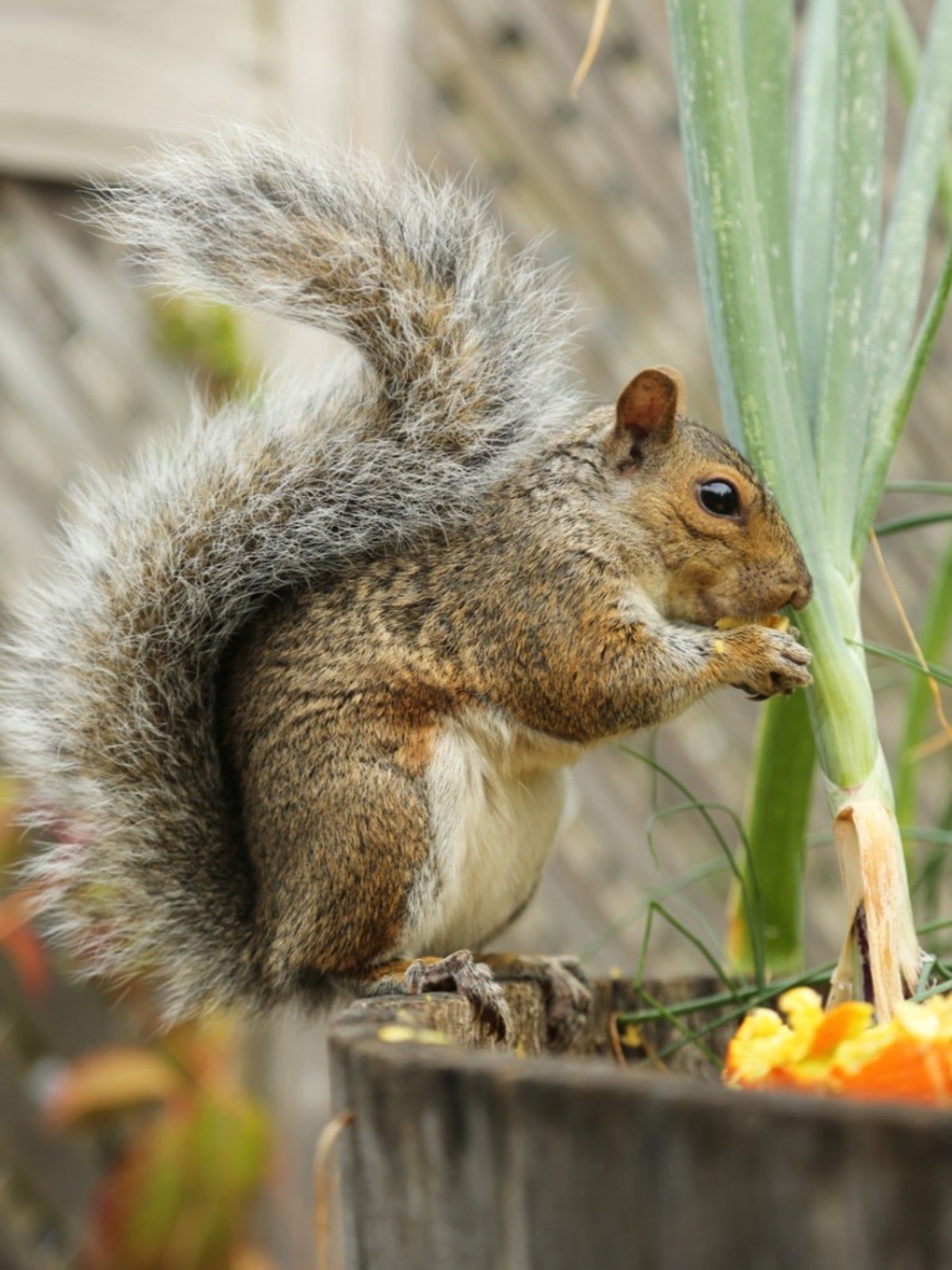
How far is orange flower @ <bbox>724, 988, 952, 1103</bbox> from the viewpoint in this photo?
0.51 meters

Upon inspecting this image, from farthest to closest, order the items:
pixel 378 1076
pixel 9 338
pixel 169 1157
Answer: pixel 9 338 → pixel 169 1157 → pixel 378 1076

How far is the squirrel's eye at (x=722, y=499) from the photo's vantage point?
1099mm

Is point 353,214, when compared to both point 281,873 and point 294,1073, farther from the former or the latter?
point 294,1073

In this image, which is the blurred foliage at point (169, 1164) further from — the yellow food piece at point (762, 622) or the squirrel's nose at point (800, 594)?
the squirrel's nose at point (800, 594)

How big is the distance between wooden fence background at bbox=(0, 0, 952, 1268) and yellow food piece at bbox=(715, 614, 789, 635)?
0.90 metres

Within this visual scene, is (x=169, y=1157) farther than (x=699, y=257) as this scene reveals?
Yes

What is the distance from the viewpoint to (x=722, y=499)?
3.61 feet

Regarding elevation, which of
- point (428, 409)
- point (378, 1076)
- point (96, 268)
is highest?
point (96, 268)

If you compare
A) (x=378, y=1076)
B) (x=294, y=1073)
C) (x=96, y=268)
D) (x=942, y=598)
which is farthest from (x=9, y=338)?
→ (x=378, y=1076)

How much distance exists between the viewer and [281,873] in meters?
0.99

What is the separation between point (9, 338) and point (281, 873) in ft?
4.23

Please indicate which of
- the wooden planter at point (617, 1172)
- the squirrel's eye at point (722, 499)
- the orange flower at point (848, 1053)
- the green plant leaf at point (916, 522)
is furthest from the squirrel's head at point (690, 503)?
the wooden planter at point (617, 1172)

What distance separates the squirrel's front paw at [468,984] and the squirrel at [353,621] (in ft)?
0.22

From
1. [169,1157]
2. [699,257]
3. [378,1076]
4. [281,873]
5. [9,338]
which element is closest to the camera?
[378,1076]
